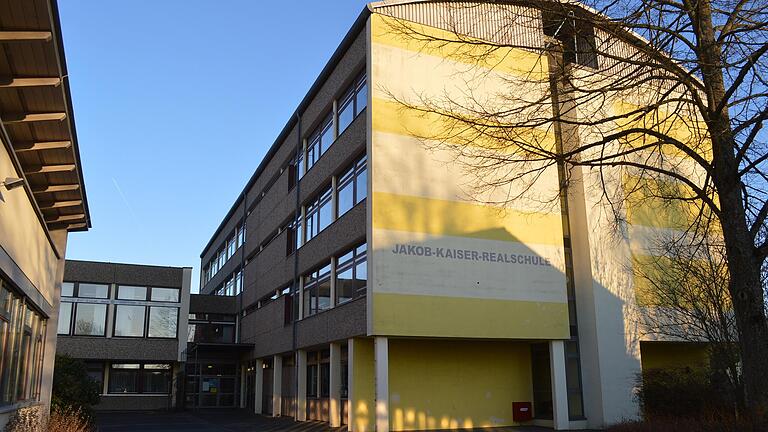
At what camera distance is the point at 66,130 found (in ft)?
34.8

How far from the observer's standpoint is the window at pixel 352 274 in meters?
20.4

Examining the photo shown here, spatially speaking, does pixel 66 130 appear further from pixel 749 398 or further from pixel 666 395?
pixel 666 395

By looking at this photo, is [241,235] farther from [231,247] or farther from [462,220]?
[462,220]

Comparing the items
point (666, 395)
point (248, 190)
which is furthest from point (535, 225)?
point (248, 190)

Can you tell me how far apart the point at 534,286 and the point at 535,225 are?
6.71 ft

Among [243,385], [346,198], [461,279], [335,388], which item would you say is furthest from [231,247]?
[461,279]

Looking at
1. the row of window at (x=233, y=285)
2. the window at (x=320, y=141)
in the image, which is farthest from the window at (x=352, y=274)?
the row of window at (x=233, y=285)

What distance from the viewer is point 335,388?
886 inches

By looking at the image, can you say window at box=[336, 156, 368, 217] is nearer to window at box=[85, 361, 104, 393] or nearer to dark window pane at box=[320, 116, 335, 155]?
dark window pane at box=[320, 116, 335, 155]

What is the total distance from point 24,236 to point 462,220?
12.8 meters

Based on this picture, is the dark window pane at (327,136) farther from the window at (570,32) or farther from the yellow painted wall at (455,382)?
the window at (570,32)

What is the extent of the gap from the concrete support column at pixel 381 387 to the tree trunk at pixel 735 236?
37.4 ft

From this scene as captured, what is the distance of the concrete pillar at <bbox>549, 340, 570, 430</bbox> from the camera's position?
68.3 feet

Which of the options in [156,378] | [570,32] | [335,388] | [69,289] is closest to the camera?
[570,32]
